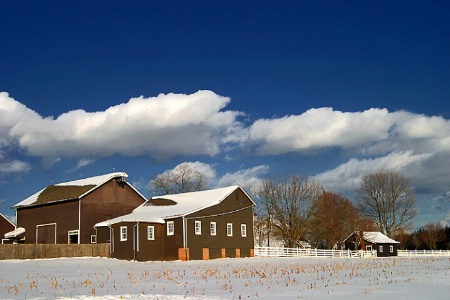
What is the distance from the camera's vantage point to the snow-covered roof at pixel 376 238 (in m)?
89.1

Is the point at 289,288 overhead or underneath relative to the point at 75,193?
underneath

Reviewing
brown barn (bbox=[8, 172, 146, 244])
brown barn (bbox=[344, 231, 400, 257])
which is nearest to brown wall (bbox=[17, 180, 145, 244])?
brown barn (bbox=[8, 172, 146, 244])

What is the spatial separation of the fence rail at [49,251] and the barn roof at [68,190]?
25.5 feet

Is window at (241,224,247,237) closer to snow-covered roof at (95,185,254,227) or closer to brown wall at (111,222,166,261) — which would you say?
snow-covered roof at (95,185,254,227)

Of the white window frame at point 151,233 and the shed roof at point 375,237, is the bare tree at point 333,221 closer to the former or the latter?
the shed roof at point 375,237

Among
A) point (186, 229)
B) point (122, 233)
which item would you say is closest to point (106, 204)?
point (122, 233)

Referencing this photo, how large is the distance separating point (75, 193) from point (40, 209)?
585 centimetres

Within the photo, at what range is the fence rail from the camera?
49062mm

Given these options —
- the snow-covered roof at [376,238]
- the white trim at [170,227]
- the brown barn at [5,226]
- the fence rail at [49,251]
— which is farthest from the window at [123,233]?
the snow-covered roof at [376,238]

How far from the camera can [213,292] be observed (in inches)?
809

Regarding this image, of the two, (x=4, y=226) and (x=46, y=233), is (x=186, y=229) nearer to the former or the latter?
(x=46, y=233)

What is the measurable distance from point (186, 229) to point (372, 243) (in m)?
44.6

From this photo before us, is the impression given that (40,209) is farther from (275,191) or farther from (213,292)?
(213,292)

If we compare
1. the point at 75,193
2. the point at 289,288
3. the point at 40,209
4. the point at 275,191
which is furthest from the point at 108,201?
the point at 289,288
